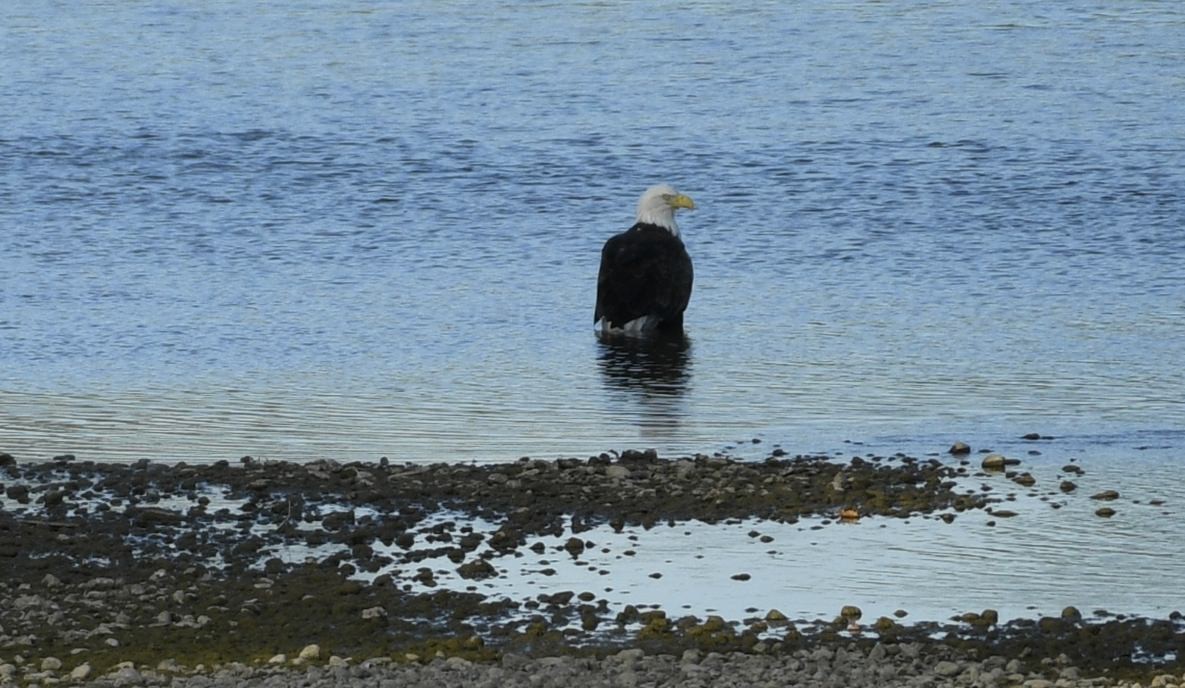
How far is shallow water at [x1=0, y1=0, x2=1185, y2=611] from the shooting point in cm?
1317

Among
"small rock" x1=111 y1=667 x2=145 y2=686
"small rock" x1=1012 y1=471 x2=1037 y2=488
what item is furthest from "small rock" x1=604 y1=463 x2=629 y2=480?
"small rock" x1=111 y1=667 x2=145 y2=686

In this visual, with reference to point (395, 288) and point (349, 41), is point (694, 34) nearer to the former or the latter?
point (349, 41)

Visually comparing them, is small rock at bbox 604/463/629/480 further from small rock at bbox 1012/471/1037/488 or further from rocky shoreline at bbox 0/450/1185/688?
small rock at bbox 1012/471/1037/488

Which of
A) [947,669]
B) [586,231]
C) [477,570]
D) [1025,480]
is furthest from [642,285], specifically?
[947,669]

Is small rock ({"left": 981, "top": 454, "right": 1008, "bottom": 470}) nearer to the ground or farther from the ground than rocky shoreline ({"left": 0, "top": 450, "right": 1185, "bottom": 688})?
farther from the ground

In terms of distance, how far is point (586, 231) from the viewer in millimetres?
20562

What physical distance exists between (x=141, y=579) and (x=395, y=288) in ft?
27.9

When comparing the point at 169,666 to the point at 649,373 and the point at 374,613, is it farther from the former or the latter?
the point at 649,373

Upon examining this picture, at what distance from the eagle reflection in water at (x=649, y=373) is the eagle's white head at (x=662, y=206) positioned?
4.05 feet

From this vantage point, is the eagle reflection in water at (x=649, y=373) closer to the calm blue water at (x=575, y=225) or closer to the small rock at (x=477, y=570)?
the calm blue water at (x=575, y=225)

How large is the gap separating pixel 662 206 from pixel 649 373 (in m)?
2.59

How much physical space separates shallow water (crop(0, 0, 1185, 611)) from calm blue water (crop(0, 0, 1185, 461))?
0.18 ft

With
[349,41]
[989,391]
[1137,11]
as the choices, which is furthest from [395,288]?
[1137,11]

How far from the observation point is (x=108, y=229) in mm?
20797
